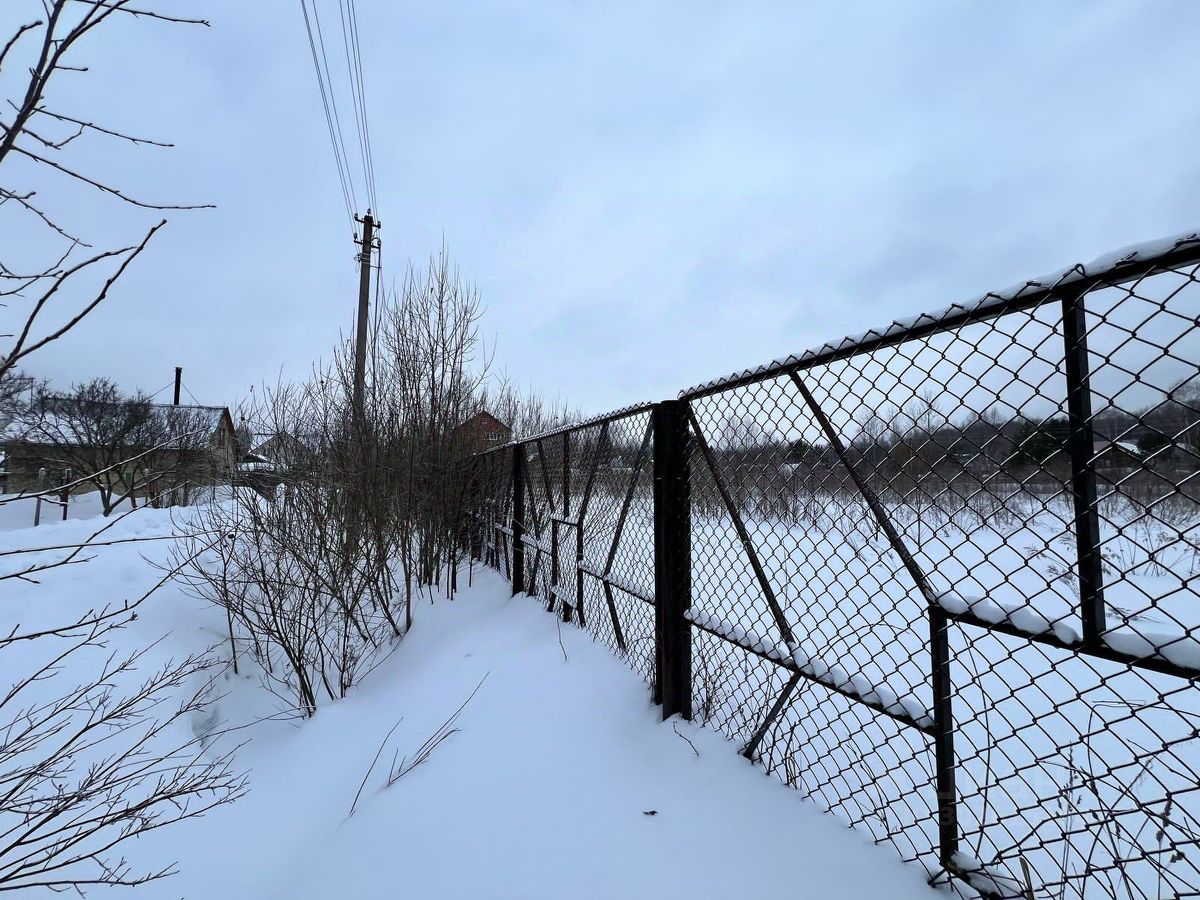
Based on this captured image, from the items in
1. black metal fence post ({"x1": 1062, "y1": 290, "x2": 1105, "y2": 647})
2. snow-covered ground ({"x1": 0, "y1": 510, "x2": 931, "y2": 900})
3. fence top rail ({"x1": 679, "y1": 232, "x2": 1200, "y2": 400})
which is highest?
fence top rail ({"x1": 679, "y1": 232, "x2": 1200, "y2": 400})

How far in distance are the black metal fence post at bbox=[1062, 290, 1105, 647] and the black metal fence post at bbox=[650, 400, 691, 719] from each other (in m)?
1.52

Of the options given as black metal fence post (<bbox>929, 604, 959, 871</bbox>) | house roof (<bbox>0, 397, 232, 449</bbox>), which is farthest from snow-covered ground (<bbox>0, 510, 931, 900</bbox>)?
house roof (<bbox>0, 397, 232, 449</bbox>)

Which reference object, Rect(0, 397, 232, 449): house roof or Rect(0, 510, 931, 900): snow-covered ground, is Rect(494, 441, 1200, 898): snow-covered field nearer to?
Rect(0, 510, 931, 900): snow-covered ground

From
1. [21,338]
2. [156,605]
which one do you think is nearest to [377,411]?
[156,605]

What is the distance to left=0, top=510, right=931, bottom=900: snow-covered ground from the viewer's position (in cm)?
169

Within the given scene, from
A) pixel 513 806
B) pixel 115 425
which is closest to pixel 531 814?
pixel 513 806

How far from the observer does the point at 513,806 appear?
7.37ft

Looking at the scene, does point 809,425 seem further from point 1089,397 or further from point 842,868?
point 842,868

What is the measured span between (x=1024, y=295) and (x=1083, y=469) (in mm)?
397

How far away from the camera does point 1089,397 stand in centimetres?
108

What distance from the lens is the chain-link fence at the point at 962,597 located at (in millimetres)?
1072

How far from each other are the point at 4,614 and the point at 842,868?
20.0 feet

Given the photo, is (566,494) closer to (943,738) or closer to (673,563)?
(673,563)

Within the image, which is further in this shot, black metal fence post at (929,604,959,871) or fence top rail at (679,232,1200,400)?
black metal fence post at (929,604,959,871)
